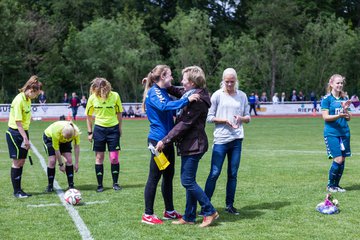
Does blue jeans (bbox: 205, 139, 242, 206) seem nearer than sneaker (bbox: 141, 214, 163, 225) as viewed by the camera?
No

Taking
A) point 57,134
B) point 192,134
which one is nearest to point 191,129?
point 192,134

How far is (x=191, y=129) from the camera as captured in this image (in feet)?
21.9

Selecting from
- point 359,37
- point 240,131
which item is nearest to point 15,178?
point 240,131

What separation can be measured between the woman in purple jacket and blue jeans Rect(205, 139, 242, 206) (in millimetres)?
616

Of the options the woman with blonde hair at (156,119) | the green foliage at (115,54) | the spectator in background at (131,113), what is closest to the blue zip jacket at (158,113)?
the woman with blonde hair at (156,119)

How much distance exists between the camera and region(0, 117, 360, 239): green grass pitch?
6.48 meters

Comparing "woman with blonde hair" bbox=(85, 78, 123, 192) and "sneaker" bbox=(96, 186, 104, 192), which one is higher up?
"woman with blonde hair" bbox=(85, 78, 123, 192)

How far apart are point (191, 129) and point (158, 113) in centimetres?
47

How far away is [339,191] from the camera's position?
890cm

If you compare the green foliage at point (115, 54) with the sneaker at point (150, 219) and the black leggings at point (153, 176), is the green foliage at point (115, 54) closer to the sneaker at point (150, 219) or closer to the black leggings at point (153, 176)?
the black leggings at point (153, 176)

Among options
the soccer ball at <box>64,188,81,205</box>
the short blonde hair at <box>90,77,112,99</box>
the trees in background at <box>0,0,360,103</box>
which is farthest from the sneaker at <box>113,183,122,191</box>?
the trees in background at <box>0,0,360,103</box>

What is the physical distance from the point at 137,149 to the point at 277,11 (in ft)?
131

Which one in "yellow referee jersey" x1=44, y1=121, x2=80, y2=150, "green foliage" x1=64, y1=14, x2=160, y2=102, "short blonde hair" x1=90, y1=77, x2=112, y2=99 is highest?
"green foliage" x1=64, y1=14, x2=160, y2=102

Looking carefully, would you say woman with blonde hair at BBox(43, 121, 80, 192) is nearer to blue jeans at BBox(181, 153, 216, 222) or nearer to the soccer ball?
the soccer ball
